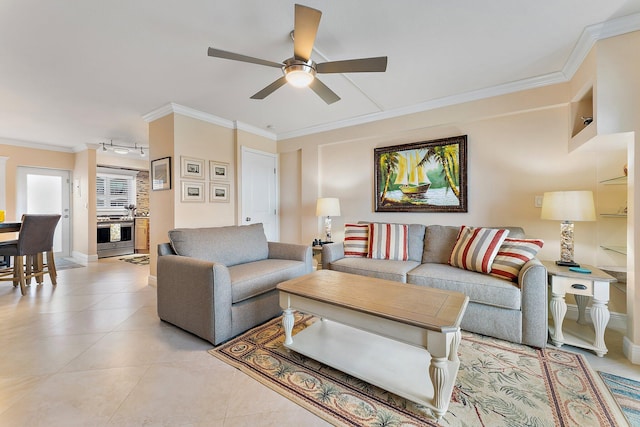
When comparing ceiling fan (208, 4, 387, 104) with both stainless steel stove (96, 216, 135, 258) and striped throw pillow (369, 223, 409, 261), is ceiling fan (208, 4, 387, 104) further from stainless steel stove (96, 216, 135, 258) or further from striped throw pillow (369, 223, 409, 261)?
stainless steel stove (96, 216, 135, 258)

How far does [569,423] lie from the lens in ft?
4.33

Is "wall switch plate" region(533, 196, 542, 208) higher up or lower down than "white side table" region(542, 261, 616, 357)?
higher up

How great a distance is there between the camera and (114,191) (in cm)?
664

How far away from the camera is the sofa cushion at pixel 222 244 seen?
8.30ft

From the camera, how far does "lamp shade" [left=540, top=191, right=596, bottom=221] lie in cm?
217

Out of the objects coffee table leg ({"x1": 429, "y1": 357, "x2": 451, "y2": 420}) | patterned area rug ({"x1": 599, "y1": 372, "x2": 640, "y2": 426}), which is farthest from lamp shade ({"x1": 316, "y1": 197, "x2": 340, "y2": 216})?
patterned area rug ({"x1": 599, "y1": 372, "x2": 640, "y2": 426})

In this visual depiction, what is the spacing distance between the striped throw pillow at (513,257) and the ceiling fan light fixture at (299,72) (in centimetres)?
218

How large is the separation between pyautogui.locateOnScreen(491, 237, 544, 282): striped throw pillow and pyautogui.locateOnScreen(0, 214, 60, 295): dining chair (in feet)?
17.3

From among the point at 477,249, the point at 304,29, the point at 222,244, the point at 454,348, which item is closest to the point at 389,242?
the point at 477,249

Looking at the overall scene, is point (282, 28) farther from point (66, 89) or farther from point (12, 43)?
point (66, 89)

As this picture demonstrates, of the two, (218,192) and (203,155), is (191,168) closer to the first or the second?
(203,155)

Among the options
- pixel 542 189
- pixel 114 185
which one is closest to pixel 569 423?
pixel 542 189

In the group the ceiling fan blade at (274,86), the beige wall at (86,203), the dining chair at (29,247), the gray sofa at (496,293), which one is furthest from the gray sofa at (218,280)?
the beige wall at (86,203)

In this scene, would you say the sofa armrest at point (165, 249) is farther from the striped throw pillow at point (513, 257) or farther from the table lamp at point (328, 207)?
the striped throw pillow at point (513, 257)
